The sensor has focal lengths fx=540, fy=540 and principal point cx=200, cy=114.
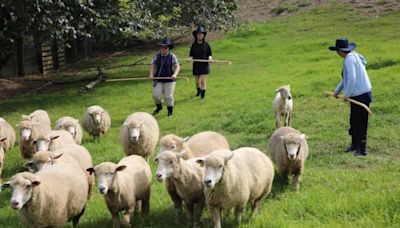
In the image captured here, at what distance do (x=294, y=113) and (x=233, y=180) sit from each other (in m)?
7.00

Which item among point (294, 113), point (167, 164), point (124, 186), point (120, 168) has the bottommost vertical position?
point (294, 113)

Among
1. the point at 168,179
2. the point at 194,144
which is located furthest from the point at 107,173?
the point at 194,144

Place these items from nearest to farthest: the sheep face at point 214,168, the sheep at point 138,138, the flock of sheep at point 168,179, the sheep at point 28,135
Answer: the sheep face at point 214,168 → the flock of sheep at point 168,179 → the sheep at point 138,138 → the sheep at point 28,135

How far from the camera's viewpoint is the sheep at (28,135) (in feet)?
30.5

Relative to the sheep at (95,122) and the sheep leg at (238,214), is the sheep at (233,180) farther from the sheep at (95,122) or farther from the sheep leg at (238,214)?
the sheep at (95,122)

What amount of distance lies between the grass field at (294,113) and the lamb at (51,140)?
735 millimetres

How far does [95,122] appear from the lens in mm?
11672

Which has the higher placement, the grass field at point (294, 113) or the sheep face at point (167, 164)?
the sheep face at point (167, 164)

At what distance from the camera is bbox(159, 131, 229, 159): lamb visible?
739cm

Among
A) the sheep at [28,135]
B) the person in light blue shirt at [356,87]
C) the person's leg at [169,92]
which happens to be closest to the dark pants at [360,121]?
the person in light blue shirt at [356,87]

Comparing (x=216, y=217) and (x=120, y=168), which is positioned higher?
(x=120, y=168)

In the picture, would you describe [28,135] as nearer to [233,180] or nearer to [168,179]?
[168,179]

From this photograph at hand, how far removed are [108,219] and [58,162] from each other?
0.99 metres

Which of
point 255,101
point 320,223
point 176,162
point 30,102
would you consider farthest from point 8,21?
point 320,223
